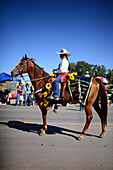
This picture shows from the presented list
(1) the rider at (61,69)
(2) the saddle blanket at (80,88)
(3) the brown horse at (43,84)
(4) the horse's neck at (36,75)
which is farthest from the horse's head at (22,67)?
(2) the saddle blanket at (80,88)

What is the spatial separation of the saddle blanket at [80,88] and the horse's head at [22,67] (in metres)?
1.79

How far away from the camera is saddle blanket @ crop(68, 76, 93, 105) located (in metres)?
5.09

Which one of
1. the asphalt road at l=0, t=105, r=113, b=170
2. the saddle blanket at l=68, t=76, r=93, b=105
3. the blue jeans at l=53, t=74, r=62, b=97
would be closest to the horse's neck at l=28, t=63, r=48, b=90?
the blue jeans at l=53, t=74, r=62, b=97

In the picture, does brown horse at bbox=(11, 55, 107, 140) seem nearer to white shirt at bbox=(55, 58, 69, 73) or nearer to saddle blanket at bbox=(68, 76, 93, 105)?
saddle blanket at bbox=(68, 76, 93, 105)

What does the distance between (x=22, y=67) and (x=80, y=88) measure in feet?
7.59

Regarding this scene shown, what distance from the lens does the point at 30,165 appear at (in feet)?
10.6

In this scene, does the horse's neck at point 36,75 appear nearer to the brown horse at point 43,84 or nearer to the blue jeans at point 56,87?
the brown horse at point 43,84

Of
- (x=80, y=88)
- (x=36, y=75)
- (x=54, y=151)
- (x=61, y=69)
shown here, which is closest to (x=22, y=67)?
(x=36, y=75)

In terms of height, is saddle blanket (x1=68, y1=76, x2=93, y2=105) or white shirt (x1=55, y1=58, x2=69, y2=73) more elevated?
white shirt (x1=55, y1=58, x2=69, y2=73)

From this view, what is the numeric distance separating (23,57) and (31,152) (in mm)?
3472

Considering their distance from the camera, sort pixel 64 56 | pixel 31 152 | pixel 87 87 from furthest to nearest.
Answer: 1. pixel 64 56
2. pixel 87 87
3. pixel 31 152

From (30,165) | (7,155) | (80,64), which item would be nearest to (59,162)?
(30,165)

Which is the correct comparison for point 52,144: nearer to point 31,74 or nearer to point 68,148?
point 68,148

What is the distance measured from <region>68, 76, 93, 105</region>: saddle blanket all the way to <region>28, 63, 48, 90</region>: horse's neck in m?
1.15
